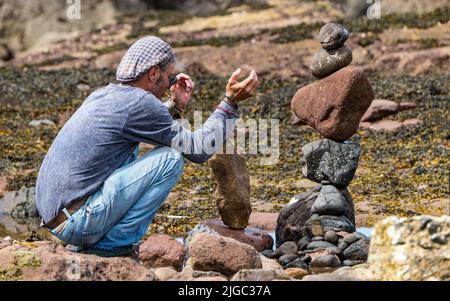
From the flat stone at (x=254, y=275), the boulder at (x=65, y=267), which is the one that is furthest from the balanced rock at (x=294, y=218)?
the boulder at (x=65, y=267)

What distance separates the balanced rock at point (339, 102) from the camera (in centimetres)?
938

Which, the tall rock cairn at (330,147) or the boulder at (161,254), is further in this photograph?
the tall rock cairn at (330,147)

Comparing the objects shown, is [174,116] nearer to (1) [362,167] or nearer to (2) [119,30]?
(1) [362,167]

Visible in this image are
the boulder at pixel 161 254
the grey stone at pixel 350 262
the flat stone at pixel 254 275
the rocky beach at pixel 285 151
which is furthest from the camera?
the grey stone at pixel 350 262

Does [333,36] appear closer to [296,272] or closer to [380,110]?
[296,272]

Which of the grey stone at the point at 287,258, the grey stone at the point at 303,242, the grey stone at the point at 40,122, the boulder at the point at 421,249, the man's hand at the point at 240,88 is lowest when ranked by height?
the grey stone at the point at 40,122

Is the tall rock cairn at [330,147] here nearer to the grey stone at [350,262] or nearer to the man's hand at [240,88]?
the grey stone at [350,262]

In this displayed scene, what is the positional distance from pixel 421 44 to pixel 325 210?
45.0 ft

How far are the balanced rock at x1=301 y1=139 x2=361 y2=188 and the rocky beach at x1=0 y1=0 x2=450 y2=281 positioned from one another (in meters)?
0.01

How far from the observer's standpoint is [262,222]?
1087 centimetres

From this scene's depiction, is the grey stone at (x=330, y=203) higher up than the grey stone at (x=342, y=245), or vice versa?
the grey stone at (x=330, y=203)

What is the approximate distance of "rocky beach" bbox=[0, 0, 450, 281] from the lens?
6.29 metres

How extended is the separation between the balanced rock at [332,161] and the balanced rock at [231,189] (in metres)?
0.82

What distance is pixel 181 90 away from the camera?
300 inches
